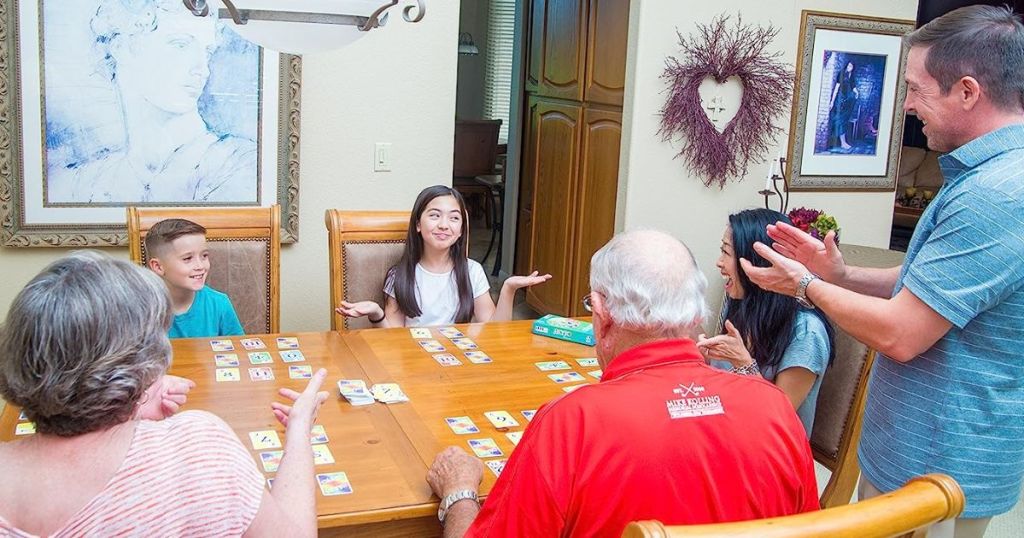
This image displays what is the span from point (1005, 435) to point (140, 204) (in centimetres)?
306

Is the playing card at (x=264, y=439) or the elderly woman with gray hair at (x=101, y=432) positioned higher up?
the elderly woman with gray hair at (x=101, y=432)

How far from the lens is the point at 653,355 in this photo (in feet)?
5.05

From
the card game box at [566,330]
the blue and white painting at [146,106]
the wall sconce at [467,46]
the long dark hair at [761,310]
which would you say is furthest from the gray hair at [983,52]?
the wall sconce at [467,46]

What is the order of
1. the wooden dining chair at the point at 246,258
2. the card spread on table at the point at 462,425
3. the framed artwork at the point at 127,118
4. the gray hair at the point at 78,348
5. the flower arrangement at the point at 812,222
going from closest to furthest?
the gray hair at the point at 78,348
the card spread on table at the point at 462,425
the wooden dining chair at the point at 246,258
the framed artwork at the point at 127,118
the flower arrangement at the point at 812,222

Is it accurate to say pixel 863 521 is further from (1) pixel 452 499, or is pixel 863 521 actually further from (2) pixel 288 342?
(2) pixel 288 342

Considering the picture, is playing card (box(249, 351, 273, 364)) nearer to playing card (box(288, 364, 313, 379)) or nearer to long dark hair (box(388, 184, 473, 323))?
playing card (box(288, 364, 313, 379))

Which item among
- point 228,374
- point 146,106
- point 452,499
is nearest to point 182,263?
point 228,374

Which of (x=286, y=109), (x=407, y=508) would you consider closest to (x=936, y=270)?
(x=407, y=508)

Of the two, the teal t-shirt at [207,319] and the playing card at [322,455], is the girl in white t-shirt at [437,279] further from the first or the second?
the playing card at [322,455]

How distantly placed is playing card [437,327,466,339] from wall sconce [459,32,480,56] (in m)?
6.58

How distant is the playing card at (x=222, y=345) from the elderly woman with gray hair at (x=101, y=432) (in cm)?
135

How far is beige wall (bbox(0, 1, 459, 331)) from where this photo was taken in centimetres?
399

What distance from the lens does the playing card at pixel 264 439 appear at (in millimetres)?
2023

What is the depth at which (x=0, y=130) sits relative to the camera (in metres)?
3.48
